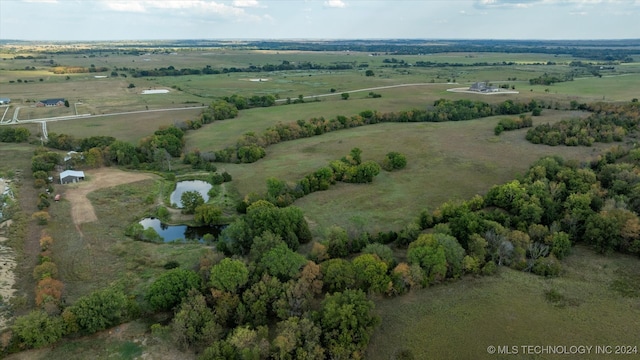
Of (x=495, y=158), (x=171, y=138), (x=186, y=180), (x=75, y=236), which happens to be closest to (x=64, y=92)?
(x=171, y=138)

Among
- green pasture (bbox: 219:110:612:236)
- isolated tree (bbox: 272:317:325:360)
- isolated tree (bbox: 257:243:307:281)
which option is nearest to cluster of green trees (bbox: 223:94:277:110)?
green pasture (bbox: 219:110:612:236)

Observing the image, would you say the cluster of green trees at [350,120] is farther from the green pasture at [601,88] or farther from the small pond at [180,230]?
the green pasture at [601,88]

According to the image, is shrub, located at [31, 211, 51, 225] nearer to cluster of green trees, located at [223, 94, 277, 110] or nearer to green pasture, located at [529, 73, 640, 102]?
cluster of green trees, located at [223, 94, 277, 110]

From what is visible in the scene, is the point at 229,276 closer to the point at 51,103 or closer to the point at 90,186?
the point at 90,186

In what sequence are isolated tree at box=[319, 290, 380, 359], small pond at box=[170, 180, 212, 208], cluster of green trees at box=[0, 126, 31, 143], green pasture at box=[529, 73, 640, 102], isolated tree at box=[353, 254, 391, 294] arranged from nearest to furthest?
isolated tree at box=[319, 290, 380, 359] → isolated tree at box=[353, 254, 391, 294] → small pond at box=[170, 180, 212, 208] → cluster of green trees at box=[0, 126, 31, 143] → green pasture at box=[529, 73, 640, 102]

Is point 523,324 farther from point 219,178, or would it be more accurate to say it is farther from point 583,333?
point 219,178

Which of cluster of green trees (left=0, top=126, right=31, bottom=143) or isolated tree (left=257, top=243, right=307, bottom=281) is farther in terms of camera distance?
cluster of green trees (left=0, top=126, right=31, bottom=143)
